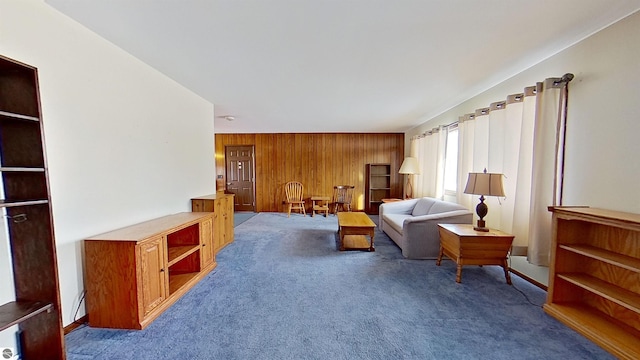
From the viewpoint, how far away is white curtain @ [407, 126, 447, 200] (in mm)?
4684

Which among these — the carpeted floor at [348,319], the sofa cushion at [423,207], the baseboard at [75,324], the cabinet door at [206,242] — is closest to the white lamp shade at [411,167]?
the sofa cushion at [423,207]

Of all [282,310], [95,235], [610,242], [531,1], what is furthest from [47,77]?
[610,242]

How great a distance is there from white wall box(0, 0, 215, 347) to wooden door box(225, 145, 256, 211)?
13.4ft

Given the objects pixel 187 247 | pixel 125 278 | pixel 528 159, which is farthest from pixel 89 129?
pixel 528 159

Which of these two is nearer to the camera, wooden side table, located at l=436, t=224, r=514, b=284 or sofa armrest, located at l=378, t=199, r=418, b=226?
wooden side table, located at l=436, t=224, r=514, b=284

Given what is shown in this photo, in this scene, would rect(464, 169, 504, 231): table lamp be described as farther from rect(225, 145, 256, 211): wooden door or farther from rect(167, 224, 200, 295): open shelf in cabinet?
rect(225, 145, 256, 211): wooden door

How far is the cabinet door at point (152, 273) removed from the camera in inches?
77.1

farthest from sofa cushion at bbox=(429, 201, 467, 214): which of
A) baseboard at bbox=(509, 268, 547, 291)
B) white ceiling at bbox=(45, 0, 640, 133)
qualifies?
white ceiling at bbox=(45, 0, 640, 133)

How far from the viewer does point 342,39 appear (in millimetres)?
2090

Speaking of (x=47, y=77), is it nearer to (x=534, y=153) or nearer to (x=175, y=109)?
(x=175, y=109)

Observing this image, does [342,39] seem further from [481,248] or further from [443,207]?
[443,207]

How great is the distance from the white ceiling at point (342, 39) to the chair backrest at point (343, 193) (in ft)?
11.9

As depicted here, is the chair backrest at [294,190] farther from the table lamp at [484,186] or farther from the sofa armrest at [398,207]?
the table lamp at [484,186]

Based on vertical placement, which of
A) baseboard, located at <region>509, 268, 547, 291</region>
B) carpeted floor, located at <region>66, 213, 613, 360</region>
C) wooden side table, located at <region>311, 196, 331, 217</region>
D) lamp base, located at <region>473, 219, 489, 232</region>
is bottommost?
carpeted floor, located at <region>66, 213, 613, 360</region>
